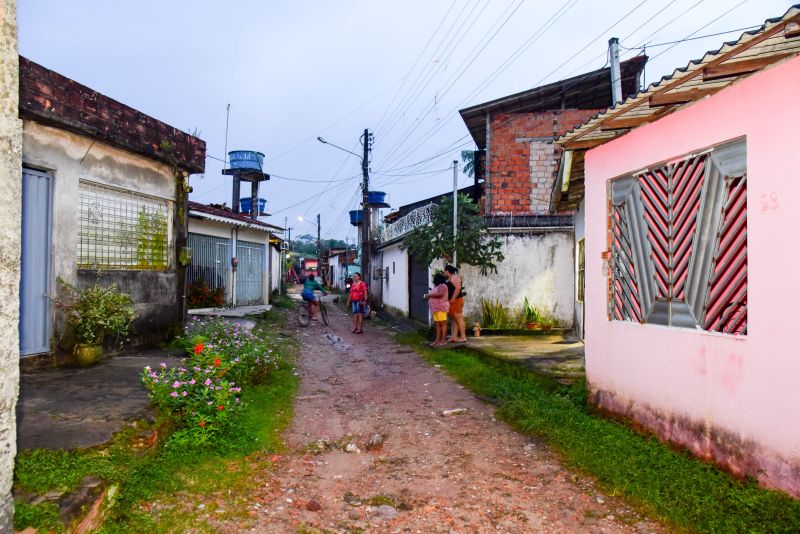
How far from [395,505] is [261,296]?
48.5ft

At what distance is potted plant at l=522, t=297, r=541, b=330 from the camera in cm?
1103

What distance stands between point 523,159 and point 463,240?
9.69 feet

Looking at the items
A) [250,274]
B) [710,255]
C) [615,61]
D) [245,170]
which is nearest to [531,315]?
[615,61]

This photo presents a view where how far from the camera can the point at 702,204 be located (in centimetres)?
400

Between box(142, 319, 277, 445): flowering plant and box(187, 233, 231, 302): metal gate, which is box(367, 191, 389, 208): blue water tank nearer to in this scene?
box(187, 233, 231, 302): metal gate

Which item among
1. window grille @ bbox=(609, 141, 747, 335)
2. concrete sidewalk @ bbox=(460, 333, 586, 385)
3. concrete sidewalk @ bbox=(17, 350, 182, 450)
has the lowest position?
concrete sidewalk @ bbox=(460, 333, 586, 385)

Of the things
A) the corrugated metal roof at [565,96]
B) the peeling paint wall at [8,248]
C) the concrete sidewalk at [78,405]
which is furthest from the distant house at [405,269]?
the peeling paint wall at [8,248]

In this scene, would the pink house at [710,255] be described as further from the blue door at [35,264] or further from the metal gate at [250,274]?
the metal gate at [250,274]

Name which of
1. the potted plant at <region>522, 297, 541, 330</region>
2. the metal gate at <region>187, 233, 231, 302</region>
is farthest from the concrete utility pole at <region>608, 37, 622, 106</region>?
the metal gate at <region>187, 233, 231, 302</region>

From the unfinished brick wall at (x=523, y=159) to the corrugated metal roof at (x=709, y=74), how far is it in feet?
23.8

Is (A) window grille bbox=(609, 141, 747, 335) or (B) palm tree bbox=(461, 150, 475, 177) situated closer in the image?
(A) window grille bbox=(609, 141, 747, 335)

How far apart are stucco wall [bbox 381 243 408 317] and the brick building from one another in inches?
167

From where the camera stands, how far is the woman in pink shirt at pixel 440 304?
9852mm

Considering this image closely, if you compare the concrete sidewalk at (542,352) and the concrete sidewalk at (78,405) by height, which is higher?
the concrete sidewalk at (78,405)
